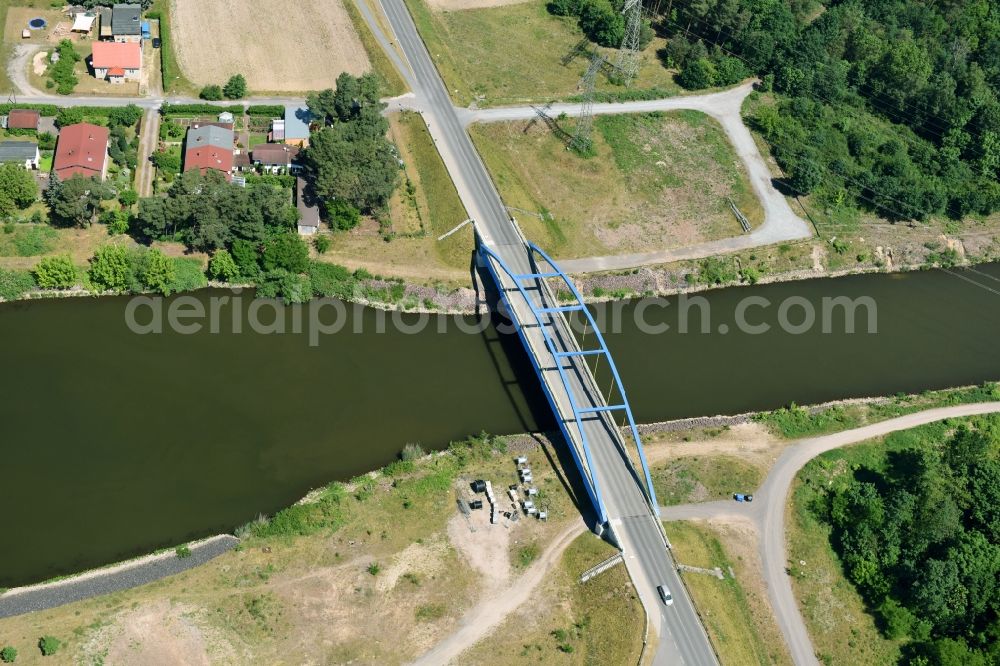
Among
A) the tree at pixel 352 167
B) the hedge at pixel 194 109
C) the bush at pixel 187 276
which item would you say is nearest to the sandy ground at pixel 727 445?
the tree at pixel 352 167

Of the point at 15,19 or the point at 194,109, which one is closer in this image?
the point at 194,109

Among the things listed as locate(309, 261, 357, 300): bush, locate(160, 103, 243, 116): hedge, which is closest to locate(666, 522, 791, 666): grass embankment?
locate(309, 261, 357, 300): bush

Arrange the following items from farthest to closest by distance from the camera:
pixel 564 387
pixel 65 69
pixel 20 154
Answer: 1. pixel 65 69
2. pixel 20 154
3. pixel 564 387

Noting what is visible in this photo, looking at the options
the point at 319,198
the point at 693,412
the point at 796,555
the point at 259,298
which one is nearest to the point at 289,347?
the point at 259,298

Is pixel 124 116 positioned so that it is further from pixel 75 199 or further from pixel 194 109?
pixel 75 199

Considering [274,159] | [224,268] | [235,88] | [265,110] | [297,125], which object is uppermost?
[235,88]

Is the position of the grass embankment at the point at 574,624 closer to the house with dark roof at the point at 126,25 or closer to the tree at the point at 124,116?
the tree at the point at 124,116

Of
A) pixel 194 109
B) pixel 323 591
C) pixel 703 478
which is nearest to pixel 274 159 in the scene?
pixel 194 109
